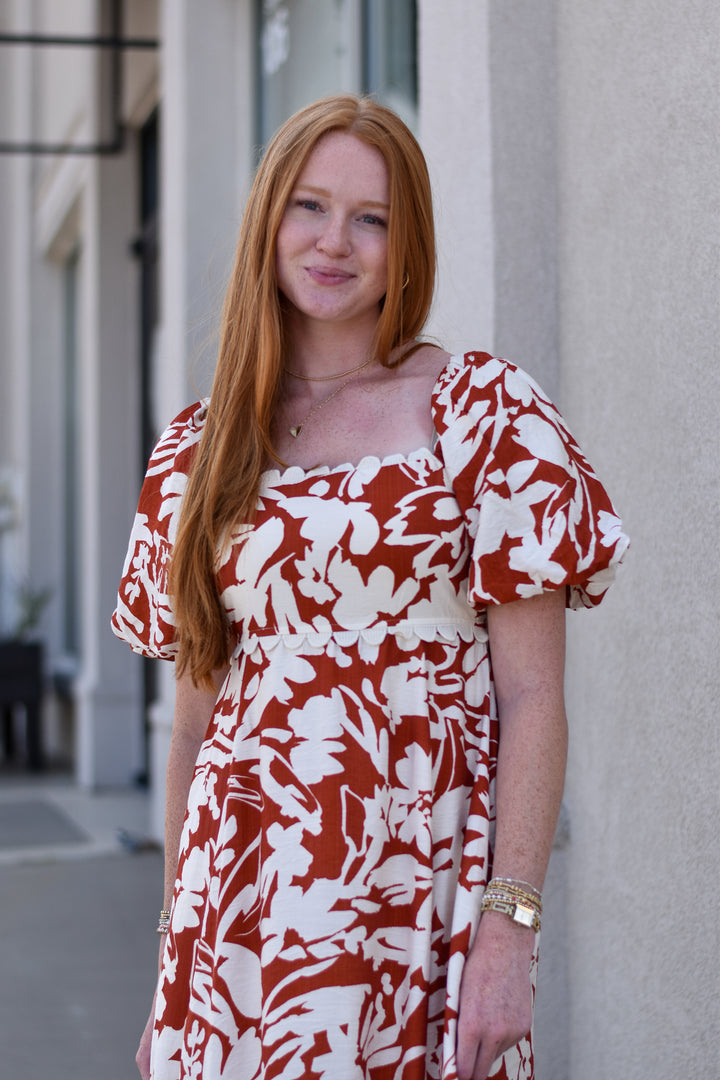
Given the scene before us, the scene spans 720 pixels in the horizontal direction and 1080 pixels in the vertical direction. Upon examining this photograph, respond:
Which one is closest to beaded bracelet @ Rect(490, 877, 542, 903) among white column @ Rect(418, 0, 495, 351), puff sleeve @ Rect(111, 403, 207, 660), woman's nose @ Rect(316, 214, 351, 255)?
puff sleeve @ Rect(111, 403, 207, 660)

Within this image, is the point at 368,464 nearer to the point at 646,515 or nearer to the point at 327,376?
the point at 327,376

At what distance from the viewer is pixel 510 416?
1671mm

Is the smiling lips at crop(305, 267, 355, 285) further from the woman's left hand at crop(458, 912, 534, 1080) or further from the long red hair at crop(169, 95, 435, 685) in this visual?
the woman's left hand at crop(458, 912, 534, 1080)

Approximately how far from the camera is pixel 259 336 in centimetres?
191

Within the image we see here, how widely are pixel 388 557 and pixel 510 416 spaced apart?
24 centimetres

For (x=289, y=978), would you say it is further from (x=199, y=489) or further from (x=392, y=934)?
(x=199, y=489)

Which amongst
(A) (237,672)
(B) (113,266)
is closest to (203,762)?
(A) (237,672)

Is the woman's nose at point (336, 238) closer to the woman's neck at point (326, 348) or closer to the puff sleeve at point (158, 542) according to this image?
the woman's neck at point (326, 348)

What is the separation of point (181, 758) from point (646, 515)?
110cm

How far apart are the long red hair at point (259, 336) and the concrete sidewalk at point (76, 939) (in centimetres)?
232

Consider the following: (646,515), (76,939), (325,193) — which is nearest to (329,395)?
(325,193)

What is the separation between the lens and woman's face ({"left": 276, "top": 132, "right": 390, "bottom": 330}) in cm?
182

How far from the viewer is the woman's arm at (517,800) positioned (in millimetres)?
1530

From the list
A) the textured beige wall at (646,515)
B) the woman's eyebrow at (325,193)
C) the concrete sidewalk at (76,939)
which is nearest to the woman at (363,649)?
the woman's eyebrow at (325,193)
